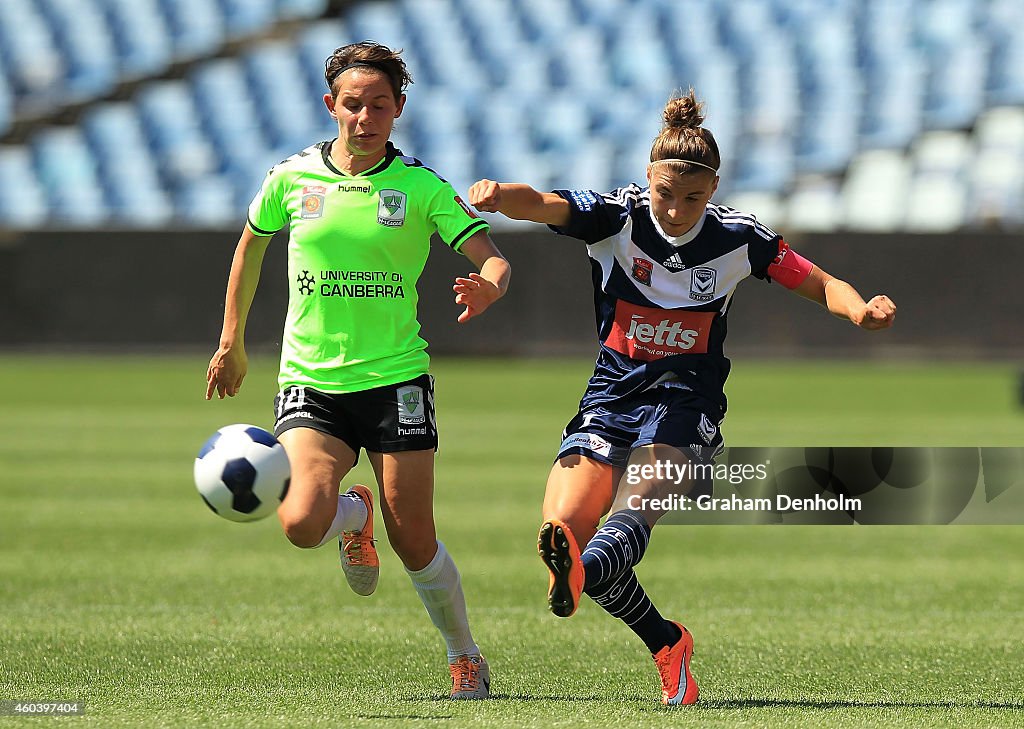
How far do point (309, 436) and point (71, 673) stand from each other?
1250 millimetres

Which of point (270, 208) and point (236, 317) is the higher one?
point (270, 208)

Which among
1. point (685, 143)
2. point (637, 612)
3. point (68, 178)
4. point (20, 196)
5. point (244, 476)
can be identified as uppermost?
point (68, 178)

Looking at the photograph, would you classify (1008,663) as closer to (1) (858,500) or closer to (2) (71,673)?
(1) (858,500)

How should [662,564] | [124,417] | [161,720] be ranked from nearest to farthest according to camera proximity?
[161,720] → [662,564] → [124,417]

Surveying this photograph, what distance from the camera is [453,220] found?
5277 millimetres

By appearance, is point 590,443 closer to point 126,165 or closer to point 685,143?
point 685,143

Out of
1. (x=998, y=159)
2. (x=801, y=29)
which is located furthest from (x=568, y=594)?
(x=801, y=29)

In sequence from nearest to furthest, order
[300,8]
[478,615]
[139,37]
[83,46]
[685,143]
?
1. [685,143]
2. [478,615]
3. [83,46]
4. [139,37]
5. [300,8]

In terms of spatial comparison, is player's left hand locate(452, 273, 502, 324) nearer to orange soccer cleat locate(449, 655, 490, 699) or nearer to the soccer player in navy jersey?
the soccer player in navy jersey

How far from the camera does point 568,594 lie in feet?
15.4

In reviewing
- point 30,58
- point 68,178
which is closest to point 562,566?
point 68,178

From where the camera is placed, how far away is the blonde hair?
5.17 metres

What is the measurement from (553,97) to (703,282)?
20685 millimetres

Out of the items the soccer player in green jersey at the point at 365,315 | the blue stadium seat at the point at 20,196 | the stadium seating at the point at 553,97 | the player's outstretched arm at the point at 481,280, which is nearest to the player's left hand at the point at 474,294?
the player's outstretched arm at the point at 481,280
